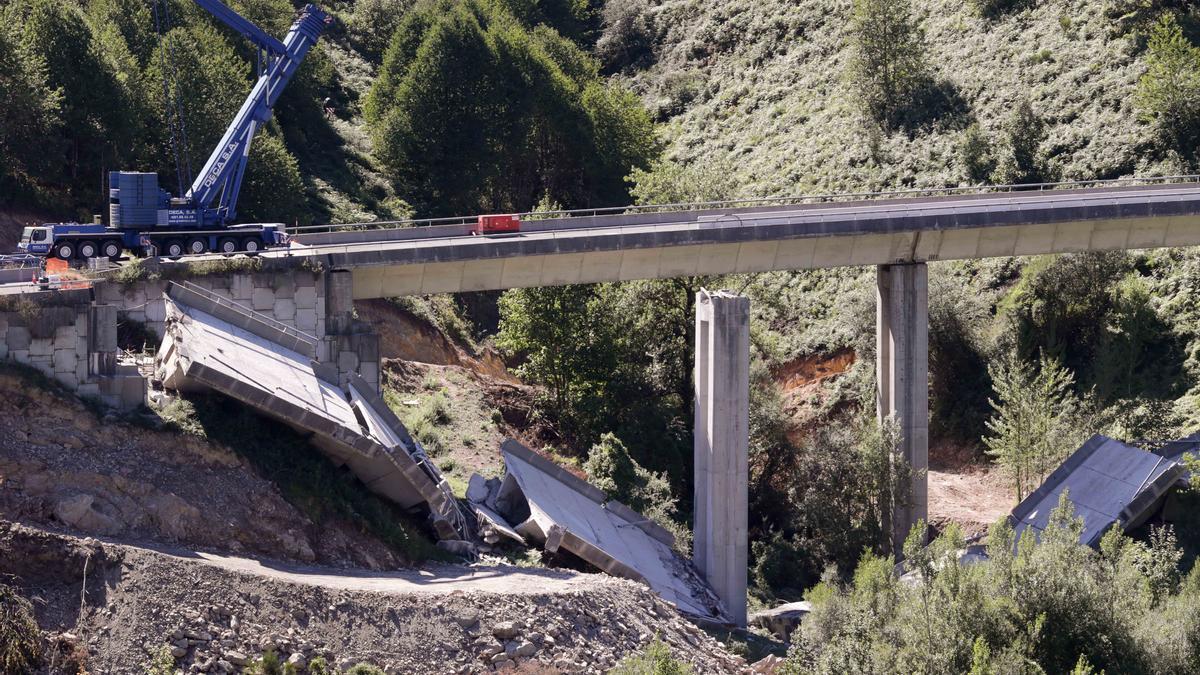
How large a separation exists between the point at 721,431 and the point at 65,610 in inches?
823

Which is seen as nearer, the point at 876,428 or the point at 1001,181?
the point at 876,428

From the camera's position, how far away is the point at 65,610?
27.2m

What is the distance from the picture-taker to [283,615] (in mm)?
28297

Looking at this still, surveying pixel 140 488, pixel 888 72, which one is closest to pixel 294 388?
pixel 140 488

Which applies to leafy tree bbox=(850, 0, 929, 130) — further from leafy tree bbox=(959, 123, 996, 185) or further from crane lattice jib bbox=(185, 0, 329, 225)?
crane lattice jib bbox=(185, 0, 329, 225)

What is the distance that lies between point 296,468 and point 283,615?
19.7 ft

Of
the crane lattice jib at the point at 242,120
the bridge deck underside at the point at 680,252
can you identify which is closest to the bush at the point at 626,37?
the bridge deck underside at the point at 680,252

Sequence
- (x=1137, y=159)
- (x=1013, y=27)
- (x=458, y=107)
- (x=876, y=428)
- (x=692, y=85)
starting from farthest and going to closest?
(x=692, y=85) → (x=1013, y=27) → (x=458, y=107) → (x=1137, y=159) → (x=876, y=428)

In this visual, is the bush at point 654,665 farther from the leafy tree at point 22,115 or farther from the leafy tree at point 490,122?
the leafy tree at point 490,122

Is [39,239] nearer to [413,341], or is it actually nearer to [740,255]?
[413,341]

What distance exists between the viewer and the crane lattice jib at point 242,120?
43.9 meters

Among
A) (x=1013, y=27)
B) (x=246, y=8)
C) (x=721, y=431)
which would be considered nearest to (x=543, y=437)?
(x=721, y=431)

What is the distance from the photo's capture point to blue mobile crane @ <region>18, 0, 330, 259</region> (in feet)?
136

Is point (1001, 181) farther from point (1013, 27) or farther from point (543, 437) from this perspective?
point (543, 437)
